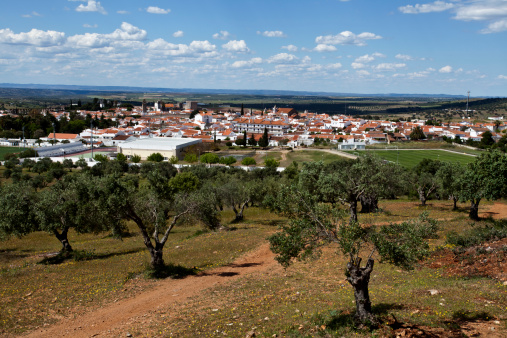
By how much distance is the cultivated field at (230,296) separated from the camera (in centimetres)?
1262

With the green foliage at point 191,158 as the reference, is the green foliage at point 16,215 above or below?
above

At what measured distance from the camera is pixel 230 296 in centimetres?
1666

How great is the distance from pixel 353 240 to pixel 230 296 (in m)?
7.03

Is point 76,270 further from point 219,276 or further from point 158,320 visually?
point 158,320


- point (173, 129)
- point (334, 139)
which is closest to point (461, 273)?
point (334, 139)

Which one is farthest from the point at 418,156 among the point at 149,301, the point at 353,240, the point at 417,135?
the point at 353,240

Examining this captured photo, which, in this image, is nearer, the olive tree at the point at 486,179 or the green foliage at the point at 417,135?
the olive tree at the point at 486,179

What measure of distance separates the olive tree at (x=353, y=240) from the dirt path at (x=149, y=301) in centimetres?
638

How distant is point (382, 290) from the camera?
1537cm

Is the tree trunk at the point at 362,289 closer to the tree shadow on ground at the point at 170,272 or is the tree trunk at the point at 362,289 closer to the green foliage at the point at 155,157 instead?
the tree shadow on ground at the point at 170,272

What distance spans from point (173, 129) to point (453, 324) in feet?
470

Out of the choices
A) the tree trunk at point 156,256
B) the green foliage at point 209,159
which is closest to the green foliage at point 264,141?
the green foliage at point 209,159

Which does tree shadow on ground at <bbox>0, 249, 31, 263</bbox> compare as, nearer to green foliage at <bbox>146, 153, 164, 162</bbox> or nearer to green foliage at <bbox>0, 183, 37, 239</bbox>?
green foliage at <bbox>0, 183, 37, 239</bbox>

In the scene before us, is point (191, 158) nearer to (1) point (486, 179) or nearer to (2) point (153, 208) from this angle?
(2) point (153, 208)
